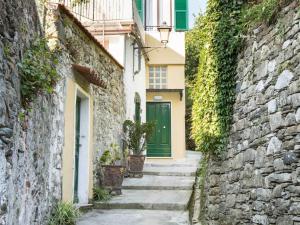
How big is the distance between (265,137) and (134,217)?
316 cm

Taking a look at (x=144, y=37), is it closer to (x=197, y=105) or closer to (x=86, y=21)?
(x=86, y=21)

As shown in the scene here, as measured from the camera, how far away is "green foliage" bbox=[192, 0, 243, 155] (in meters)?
6.80

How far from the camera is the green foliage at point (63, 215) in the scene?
6153 millimetres

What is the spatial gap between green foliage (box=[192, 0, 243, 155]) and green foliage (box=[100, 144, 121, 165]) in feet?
8.32

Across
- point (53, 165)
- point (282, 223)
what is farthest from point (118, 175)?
point (282, 223)

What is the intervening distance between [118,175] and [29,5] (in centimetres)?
497

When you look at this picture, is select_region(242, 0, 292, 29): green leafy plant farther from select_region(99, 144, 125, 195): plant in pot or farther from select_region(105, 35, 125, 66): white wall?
select_region(105, 35, 125, 66): white wall

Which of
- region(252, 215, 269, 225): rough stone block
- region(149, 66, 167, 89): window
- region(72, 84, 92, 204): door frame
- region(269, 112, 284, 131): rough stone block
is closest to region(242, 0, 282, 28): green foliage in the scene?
region(269, 112, 284, 131): rough stone block

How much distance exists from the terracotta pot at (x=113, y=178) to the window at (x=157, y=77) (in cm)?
728

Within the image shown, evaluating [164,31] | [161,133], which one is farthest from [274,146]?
[161,133]

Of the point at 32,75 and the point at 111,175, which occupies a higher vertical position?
the point at 32,75

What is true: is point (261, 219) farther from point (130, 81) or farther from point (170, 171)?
point (130, 81)

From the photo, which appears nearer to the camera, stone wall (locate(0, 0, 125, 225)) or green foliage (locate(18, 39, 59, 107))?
stone wall (locate(0, 0, 125, 225))

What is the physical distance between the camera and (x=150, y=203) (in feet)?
27.5
